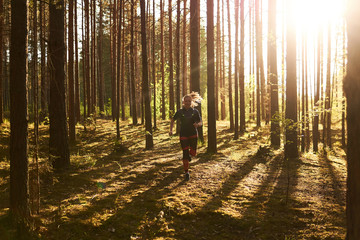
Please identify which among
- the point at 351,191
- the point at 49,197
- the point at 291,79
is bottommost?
the point at 49,197

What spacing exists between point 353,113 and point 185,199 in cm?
415

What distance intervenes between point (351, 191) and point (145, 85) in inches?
362

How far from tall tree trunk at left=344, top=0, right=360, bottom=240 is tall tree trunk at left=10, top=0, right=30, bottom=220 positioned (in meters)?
4.42

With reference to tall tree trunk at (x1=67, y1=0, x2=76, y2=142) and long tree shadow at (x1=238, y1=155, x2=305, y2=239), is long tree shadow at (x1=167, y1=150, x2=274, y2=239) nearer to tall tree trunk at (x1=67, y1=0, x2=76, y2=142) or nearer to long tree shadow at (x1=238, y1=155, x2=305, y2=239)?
long tree shadow at (x1=238, y1=155, x2=305, y2=239)

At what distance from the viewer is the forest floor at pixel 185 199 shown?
14.9 feet

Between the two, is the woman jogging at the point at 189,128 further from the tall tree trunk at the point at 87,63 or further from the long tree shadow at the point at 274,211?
the tall tree trunk at the point at 87,63

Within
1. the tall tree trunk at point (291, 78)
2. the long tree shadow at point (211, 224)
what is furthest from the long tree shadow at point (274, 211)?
the tall tree trunk at point (291, 78)

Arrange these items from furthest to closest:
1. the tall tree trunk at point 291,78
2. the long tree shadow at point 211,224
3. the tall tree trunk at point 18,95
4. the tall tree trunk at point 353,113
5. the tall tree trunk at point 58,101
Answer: the tall tree trunk at point 291,78 < the tall tree trunk at point 58,101 < the long tree shadow at point 211,224 < the tall tree trunk at point 18,95 < the tall tree trunk at point 353,113

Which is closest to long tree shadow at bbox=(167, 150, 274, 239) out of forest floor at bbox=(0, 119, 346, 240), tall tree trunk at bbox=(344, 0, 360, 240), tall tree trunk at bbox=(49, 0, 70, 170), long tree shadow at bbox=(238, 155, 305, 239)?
forest floor at bbox=(0, 119, 346, 240)

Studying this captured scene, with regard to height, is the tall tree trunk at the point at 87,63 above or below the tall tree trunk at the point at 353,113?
above

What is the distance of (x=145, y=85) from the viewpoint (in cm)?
1081

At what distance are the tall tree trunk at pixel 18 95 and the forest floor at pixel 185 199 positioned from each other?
0.86 feet

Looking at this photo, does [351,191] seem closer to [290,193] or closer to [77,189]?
[290,193]

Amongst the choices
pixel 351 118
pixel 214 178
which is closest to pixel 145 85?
pixel 214 178
